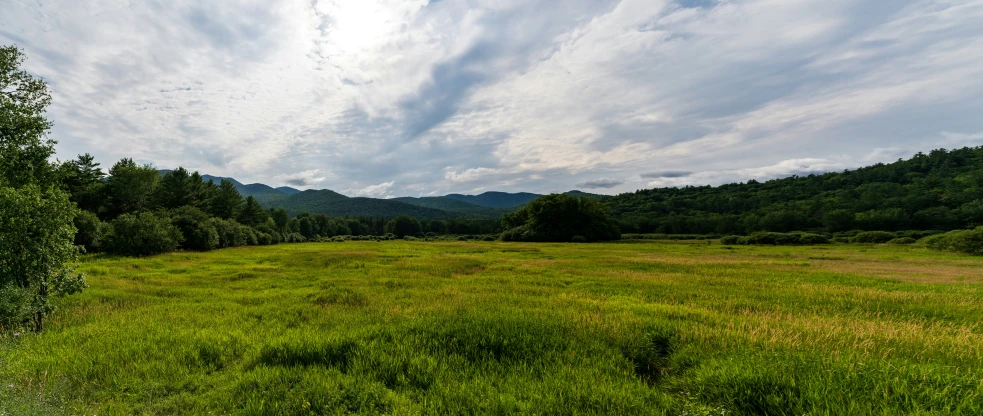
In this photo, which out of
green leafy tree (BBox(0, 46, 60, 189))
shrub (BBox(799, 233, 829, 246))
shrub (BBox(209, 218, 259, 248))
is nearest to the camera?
green leafy tree (BBox(0, 46, 60, 189))

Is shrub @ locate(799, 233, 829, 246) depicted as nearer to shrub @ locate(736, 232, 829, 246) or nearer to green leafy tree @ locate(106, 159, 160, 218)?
shrub @ locate(736, 232, 829, 246)

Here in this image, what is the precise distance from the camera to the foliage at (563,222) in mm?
88000

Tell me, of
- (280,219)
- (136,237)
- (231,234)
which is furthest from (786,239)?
(280,219)

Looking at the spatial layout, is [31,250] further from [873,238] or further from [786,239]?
[873,238]

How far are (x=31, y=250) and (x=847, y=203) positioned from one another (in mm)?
148809

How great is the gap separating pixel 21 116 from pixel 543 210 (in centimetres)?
8318

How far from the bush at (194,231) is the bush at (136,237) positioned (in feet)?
39.0

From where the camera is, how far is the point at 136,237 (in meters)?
36.8

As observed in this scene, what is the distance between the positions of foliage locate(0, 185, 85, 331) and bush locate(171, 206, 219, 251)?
52427 millimetres

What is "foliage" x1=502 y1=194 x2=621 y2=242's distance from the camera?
289ft

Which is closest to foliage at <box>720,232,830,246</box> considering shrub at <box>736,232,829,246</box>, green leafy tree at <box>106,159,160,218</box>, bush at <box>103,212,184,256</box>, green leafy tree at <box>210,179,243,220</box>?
shrub at <box>736,232,829,246</box>

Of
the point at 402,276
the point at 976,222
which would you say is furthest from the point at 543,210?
the point at 976,222

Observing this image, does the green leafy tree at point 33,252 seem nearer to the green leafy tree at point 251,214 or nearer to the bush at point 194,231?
the bush at point 194,231

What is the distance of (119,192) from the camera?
52156 millimetres
